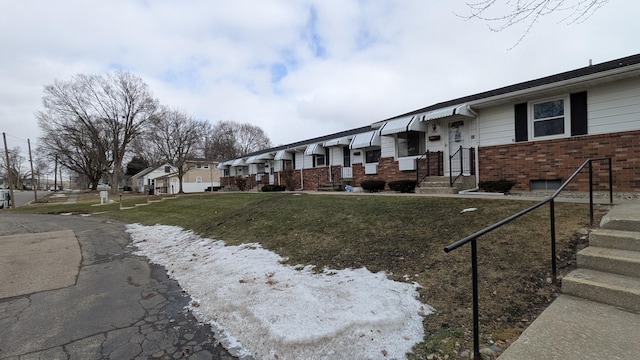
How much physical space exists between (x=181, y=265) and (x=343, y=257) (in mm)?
3396

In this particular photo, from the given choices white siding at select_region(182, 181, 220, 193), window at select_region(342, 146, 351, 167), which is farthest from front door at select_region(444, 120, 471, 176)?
white siding at select_region(182, 181, 220, 193)

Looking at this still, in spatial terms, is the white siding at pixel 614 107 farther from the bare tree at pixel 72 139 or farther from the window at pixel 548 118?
the bare tree at pixel 72 139

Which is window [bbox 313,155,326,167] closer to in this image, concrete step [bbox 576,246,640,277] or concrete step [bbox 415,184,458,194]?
concrete step [bbox 415,184,458,194]

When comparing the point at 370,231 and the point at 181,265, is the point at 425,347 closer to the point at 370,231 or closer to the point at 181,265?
the point at 370,231

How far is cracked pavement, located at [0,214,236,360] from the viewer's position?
10.0 feet

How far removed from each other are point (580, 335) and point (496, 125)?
9542mm

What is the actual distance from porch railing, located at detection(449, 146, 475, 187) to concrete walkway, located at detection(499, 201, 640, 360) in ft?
27.9

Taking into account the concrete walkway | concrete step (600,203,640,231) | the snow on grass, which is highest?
concrete step (600,203,640,231)

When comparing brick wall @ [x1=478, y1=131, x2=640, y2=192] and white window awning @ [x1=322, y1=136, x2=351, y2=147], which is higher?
white window awning @ [x1=322, y1=136, x2=351, y2=147]

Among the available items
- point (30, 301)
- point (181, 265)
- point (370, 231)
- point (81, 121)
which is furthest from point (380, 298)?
point (81, 121)

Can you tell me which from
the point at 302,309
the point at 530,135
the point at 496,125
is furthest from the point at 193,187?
the point at 302,309

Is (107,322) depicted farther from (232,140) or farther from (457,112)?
(232,140)

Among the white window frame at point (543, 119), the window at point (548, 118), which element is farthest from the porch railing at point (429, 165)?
the window at point (548, 118)

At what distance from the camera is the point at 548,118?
931cm
